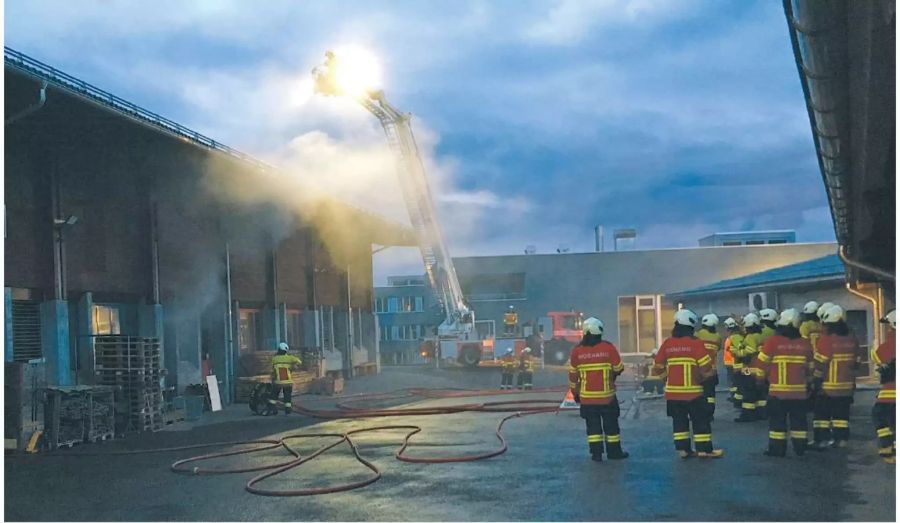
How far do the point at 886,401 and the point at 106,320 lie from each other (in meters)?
13.8

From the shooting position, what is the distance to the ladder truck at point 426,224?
2492 cm

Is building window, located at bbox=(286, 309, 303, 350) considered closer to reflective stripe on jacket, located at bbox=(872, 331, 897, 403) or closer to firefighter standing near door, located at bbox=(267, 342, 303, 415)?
firefighter standing near door, located at bbox=(267, 342, 303, 415)

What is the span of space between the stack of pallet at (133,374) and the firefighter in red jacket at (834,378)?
1023 cm

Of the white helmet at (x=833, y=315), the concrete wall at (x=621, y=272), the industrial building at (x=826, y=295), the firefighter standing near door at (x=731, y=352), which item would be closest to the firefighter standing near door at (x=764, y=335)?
the firefighter standing near door at (x=731, y=352)

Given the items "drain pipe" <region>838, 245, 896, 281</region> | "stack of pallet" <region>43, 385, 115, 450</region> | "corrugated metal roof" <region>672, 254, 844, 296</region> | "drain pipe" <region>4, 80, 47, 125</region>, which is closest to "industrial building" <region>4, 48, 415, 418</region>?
"drain pipe" <region>4, 80, 47, 125</region>

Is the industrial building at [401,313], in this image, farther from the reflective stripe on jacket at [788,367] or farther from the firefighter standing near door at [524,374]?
the reflective stripe on jacket at [788,367]

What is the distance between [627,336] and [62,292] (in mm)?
30068

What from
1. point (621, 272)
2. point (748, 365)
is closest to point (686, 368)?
point (748, 365)

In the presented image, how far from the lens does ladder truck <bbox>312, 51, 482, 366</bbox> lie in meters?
24.9

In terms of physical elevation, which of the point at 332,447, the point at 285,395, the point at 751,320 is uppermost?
the point at 751,320

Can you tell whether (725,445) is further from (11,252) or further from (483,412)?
(11,252)

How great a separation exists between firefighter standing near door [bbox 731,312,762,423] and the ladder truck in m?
14.3

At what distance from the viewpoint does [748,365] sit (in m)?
13.0

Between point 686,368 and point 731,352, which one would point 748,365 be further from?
point 686,368
